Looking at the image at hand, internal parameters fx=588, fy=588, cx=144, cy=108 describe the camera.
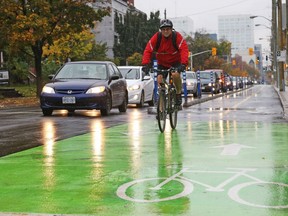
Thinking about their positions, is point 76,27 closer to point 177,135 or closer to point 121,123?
point 121,123

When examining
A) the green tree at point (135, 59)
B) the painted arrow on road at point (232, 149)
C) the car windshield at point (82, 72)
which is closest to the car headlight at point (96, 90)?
the car windshield at point (82, 72)

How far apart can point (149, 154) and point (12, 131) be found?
14.7 feet

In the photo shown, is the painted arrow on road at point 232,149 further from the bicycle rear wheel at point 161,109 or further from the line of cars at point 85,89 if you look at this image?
the line of cars at point 85,89

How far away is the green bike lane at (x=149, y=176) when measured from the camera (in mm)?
4906

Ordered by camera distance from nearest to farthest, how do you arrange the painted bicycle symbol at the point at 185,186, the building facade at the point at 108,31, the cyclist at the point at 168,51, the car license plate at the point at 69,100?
the painted bicycle symbol at the point at 185,186 → the cyclist at the point at 168,51 → the car license plate at the point at 69,100 → the building facade at the point at 108,31

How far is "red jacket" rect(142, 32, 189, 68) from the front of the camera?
10906 millimetres

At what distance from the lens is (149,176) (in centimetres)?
632

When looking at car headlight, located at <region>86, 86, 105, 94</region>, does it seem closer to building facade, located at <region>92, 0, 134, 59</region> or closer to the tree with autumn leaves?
the tree with autumn leaves

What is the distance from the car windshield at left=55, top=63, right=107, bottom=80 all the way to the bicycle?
598 cm

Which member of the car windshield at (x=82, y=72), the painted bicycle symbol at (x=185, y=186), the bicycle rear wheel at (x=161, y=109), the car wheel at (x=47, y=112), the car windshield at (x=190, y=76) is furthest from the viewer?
the car windshield at (x=190, y=76)

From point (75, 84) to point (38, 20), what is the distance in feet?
49.4

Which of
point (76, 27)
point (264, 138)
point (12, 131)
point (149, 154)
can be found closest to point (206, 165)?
point (149, 154)

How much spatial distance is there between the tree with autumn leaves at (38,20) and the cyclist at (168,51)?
20114mm

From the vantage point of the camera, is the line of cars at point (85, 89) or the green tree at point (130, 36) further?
the green tree at point (130, 36)
